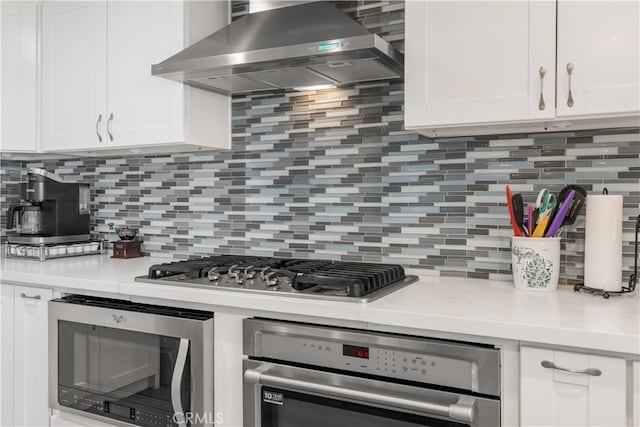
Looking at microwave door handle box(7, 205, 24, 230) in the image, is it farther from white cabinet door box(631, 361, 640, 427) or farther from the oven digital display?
white cabinet door box(631, 361, 640, 427)

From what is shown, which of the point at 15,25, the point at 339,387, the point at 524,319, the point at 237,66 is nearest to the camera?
the point at 524,319

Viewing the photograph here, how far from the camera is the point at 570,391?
119cm

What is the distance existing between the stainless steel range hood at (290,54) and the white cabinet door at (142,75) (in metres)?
0.18

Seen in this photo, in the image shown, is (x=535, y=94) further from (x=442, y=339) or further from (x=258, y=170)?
(x=258, y=170)

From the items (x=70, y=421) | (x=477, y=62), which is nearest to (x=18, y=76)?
(x=70, y=421)

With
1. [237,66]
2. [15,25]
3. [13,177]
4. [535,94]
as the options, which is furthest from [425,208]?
[13,177]

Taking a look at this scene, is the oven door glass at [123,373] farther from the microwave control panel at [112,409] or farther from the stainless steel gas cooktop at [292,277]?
the stainless steel gas cooktop at [292,277]

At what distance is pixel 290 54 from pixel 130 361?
3.95ft

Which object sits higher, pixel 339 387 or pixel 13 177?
pixel 13 177

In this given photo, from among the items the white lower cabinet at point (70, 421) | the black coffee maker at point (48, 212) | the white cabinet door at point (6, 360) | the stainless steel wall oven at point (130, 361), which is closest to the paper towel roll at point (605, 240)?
the stainless steel wall oven at point (130, 361)

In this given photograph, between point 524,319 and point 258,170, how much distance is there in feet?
4.58

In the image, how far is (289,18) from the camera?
1905 millimetres

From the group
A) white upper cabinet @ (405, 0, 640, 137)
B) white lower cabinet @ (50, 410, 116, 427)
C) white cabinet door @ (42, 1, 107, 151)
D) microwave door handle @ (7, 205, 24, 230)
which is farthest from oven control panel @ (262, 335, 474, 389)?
microwave door handle @ (7, 205, 24, 230)

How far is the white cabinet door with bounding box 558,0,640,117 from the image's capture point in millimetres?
1408
